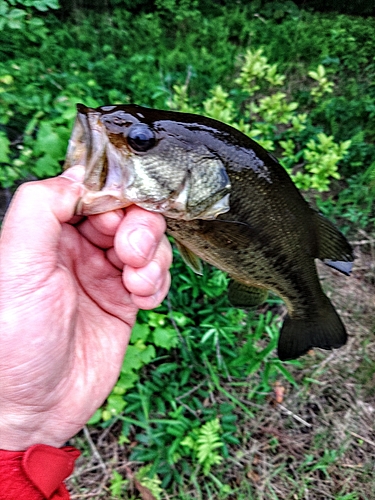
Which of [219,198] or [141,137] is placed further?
[219,198]

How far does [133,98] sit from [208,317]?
6.46ft

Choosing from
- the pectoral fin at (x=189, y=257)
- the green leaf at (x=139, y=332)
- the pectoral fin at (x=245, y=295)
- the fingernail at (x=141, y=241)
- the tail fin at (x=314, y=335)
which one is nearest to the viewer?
the fingernail at (x=141, y=241)

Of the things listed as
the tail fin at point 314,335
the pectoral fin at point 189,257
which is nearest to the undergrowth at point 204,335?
the tail fin at point 314,335

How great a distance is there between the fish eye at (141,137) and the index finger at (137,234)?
181 mm

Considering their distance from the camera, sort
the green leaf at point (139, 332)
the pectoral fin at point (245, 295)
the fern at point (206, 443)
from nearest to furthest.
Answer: the pectoral fin at point (245, 295) < the fern at point (206, 443) < the green leaf at point (139, 332)

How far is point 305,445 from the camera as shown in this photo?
92.0 inches

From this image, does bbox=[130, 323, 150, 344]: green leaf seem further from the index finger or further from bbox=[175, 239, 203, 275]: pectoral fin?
the index finger

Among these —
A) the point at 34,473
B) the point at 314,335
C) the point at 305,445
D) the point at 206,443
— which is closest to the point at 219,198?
the point at 314,335

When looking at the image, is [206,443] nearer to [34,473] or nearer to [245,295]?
[245,295]

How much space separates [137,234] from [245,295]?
0.84 m

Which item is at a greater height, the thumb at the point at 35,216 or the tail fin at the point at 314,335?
Answer: the thumb at the point at 35,216

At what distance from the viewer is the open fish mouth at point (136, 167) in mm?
1080

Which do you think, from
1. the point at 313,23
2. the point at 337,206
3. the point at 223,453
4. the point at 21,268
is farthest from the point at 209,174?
the point at 313,23

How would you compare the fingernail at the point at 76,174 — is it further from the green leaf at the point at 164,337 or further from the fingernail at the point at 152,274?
the green leaf at the point at 164,337
